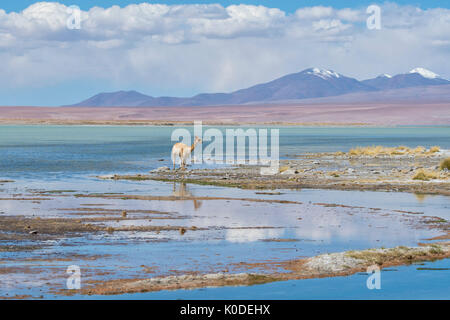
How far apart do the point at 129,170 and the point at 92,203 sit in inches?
570

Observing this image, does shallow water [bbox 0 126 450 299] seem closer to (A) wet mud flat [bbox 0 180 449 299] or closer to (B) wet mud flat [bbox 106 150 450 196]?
(A) wet mud flat [bbox 0 180 449 299]

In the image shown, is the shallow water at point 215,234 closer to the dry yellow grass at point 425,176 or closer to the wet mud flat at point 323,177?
the wet mud flat at point 323,177

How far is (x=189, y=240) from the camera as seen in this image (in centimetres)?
1484

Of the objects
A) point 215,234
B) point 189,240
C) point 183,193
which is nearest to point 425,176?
point 183,193

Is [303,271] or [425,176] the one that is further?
[425,176]

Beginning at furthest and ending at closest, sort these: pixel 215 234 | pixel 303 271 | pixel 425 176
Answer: pixel 425 176, pixel 215 234, pixel 303 271

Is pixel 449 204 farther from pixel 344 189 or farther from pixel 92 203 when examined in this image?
pixel 92 203

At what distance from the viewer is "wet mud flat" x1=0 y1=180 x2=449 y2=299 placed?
11422 mm

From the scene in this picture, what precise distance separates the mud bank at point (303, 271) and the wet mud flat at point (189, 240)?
18 millimetres

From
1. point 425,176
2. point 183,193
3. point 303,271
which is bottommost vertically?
point 303,271

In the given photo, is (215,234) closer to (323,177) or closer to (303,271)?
(303,271)

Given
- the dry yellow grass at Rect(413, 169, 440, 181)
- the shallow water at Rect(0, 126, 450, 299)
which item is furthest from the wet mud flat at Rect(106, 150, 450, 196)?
the shallow water at Rect(0, 126, 450, 299)

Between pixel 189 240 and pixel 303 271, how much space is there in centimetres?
344

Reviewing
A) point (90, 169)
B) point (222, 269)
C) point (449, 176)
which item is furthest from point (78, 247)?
point (90, 169)
